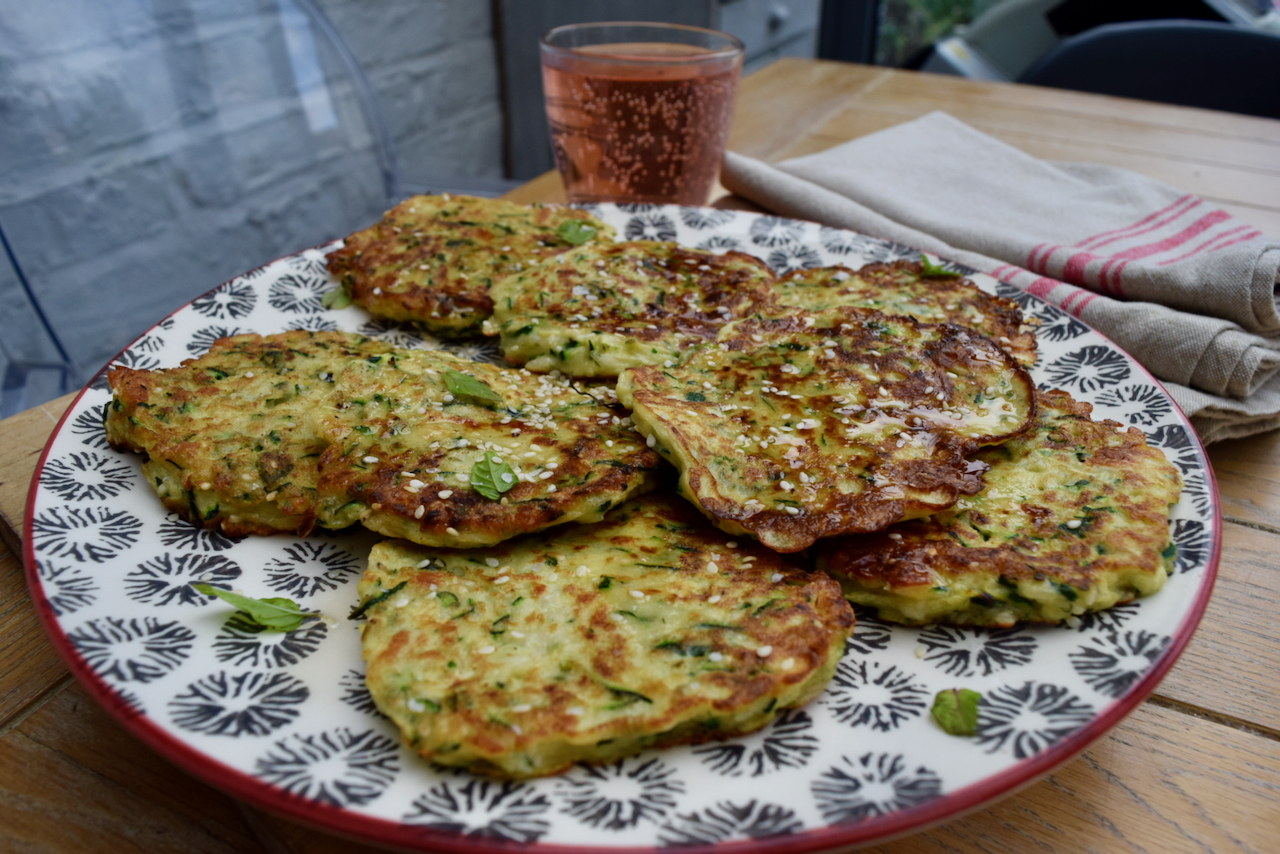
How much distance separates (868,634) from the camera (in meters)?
1.56

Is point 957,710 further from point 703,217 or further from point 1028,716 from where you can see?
point 703,217

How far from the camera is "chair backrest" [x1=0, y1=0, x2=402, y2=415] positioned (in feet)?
11.5

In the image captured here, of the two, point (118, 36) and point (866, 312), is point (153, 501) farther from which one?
point (118, 36)

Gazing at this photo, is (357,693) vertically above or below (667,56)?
below

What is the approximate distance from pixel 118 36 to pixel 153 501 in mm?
2897

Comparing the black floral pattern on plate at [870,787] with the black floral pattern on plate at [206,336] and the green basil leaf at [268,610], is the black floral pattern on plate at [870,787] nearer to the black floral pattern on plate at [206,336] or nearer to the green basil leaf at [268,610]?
the green basil leaf at [268,610]

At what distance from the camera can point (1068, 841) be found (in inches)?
54.2

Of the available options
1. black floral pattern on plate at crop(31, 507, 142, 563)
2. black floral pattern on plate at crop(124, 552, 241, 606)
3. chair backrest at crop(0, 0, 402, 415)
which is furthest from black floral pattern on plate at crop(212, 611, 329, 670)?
chair backrest at crop(0, 0, 402, 415)

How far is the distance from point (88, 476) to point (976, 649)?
1733 millimetres

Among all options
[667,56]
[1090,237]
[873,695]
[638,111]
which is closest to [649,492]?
[873,695]

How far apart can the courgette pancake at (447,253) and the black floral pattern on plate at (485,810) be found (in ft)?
4.75

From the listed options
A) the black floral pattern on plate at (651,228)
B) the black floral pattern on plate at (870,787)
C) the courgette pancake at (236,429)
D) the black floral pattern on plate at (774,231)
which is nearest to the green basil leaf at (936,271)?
the black floral pattern on plate at (774,231)

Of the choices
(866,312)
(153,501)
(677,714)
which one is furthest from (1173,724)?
(153,501)

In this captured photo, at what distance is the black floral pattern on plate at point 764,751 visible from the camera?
1.28 m
